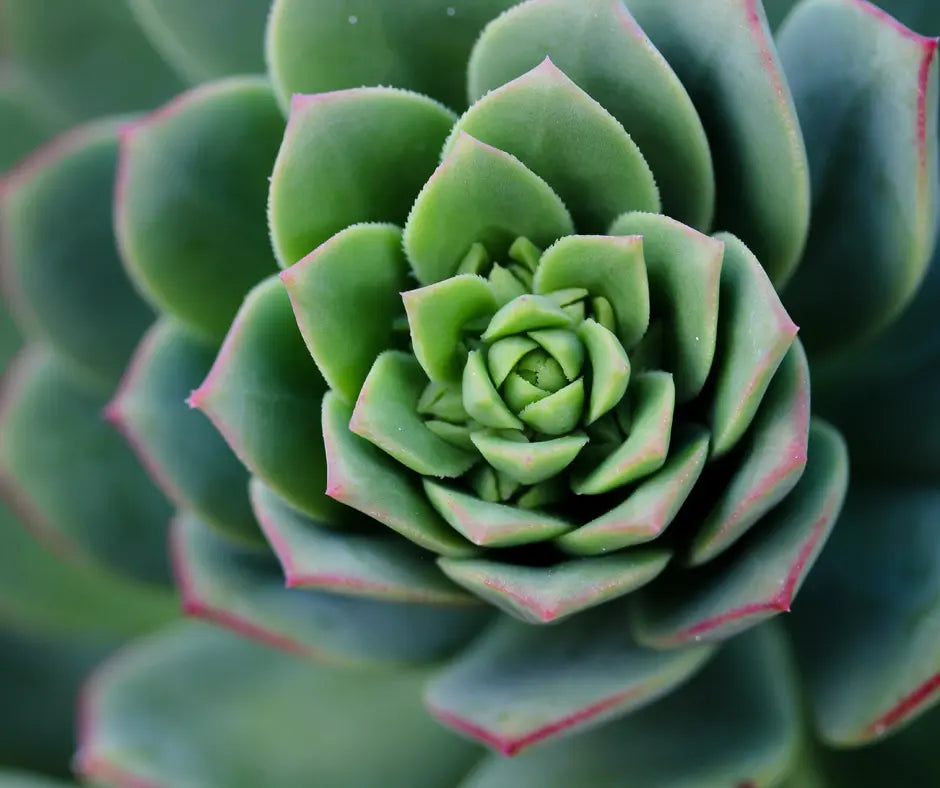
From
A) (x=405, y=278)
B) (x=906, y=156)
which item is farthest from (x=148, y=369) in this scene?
(x=906, y=156)

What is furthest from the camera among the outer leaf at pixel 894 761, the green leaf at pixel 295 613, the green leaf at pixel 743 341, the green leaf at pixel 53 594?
the green leaf at pixel 53 594

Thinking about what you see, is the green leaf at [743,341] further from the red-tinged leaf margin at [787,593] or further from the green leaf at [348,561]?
the green leaf at [348,561]

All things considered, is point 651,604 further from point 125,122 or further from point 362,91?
point 125,122

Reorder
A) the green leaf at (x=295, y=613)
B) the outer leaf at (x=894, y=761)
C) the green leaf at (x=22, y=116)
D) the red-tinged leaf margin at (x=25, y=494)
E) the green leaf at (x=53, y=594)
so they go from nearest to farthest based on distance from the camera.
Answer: the green leaf at (x=295, y=613) → the outer leaf at (x=894, y=761) → the red-tinged leaf margin at (x=25, y=494) → the green leaf at (x=22, y=116) → the green leaf at (x=53, y=594)

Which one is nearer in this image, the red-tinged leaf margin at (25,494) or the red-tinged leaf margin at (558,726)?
the red-tinged leaf margin at (558,726)

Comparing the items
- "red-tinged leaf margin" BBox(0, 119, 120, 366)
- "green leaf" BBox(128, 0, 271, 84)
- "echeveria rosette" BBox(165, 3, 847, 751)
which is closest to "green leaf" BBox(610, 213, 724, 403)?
"echeveria rosette" BBox(165, 3, 847, 751)

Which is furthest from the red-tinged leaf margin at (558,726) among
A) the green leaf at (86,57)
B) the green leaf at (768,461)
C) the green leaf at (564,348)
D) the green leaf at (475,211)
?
the green leaf at (86,57)

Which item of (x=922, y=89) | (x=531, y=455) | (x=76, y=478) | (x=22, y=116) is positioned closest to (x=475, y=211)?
(x=531, y=455)

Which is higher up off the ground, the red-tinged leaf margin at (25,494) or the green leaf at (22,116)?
the green leaf at (22,116)
